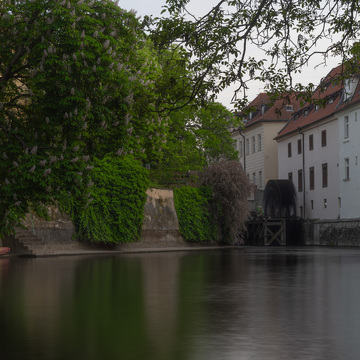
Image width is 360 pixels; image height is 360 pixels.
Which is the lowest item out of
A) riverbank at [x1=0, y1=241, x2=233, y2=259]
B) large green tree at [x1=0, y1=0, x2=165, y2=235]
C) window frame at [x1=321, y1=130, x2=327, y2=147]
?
riverbank at [x1=0, y1=241, x2=233, y2=259]

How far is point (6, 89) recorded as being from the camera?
23.6 m

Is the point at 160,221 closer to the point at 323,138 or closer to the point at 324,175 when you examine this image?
the point at 324,175

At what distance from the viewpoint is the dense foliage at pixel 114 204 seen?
43.9 meters

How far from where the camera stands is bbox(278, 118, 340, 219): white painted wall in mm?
63219

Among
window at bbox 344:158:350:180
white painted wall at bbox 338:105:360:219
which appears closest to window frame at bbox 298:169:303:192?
white painted wall at bbox 338:105:360:219

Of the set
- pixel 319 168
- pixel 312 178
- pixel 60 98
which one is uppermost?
pixel 319 168

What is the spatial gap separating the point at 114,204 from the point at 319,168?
26.4 m

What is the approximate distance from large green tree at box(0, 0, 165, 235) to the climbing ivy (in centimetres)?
3205

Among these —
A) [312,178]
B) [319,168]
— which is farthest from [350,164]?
[312,178]

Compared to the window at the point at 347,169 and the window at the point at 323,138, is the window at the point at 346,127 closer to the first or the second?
the window at the point at 347,169

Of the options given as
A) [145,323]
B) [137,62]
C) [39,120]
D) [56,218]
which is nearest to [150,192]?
[56,218]

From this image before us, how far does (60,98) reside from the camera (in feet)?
69.0

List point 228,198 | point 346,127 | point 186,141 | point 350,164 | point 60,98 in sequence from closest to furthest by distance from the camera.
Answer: point 60,98 → point 186,141 → point 228,198 → point 350,164 → point 346,127

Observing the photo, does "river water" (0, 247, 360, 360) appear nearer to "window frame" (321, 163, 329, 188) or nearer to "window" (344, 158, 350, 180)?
"window" (344, 158, 350, 180)
